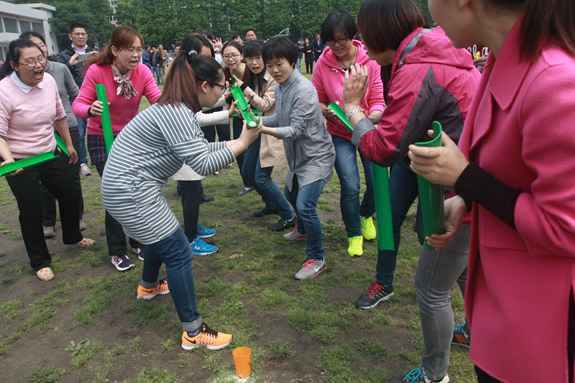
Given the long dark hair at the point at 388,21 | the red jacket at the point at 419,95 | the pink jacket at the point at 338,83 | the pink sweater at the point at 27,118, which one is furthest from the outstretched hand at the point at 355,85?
the pink sweater at the point at 27,118

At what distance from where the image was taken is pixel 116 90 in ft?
13.2

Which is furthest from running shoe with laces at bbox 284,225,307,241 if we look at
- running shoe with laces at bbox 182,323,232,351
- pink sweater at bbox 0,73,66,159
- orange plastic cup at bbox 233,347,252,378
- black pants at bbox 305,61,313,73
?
black pants at bbox 305,61,313,73

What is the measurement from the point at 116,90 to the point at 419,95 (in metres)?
3.09

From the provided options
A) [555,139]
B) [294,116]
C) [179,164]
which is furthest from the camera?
[294,116]

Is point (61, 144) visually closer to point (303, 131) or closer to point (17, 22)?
point (303, 131)

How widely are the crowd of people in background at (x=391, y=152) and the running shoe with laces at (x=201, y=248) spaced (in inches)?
1.0

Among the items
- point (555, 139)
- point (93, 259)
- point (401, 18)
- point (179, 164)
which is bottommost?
point (93, 259)

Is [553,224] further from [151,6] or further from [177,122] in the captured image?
[151,6]

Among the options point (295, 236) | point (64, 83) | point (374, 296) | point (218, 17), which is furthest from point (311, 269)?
point (218, 17)

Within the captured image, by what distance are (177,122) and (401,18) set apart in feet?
4.66

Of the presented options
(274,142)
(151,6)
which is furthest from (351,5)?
(274,142)

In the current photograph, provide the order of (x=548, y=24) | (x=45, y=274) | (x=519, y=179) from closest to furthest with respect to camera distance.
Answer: (x=548, y=24), (x=519, y=179), (x=45, y=274)

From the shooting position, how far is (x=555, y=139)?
96 centimetres

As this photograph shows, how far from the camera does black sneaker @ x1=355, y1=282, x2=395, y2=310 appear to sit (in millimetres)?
3315
